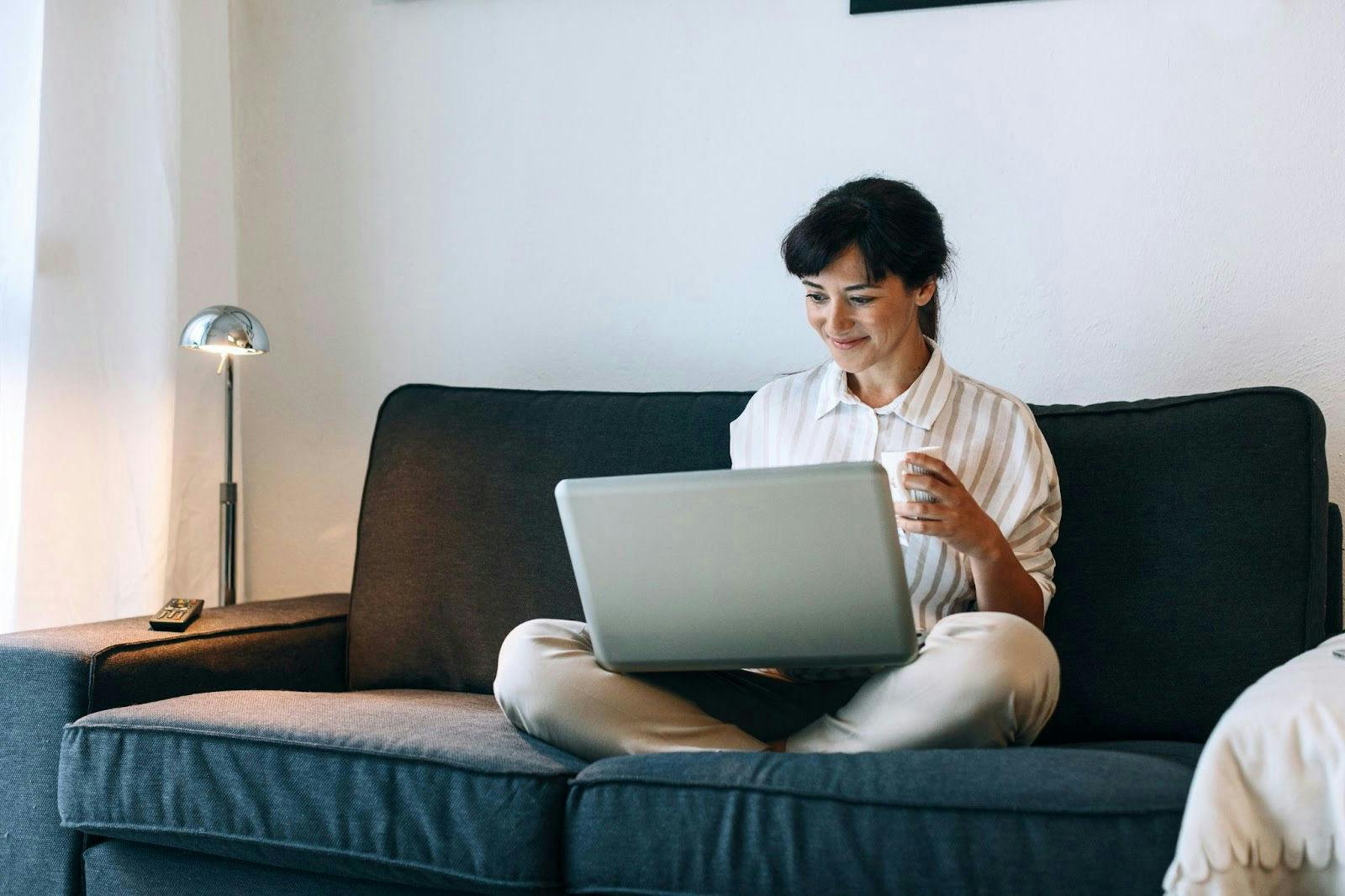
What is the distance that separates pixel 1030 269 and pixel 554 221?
918 millimetres

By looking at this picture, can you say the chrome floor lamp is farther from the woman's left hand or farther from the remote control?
the woman's left hand

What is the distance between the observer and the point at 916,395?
1820 mm

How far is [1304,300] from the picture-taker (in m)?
2.10

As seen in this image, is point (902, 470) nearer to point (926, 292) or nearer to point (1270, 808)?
point (926, 292)

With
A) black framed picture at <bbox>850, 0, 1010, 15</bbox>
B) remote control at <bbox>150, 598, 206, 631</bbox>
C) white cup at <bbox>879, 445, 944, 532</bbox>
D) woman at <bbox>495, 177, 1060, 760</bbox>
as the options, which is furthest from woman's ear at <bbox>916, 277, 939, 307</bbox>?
remote control at <bbox>150, 598, 206, 631</bbox>

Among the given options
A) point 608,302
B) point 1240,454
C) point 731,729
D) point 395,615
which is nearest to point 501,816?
point 731,729

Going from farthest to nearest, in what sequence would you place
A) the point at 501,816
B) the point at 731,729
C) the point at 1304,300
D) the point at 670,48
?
1. the point at 670,48
2. the point at 1304,300
3. the point at 731,729
4. the point at 501,816

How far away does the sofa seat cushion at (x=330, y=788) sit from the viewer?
55.4 inches

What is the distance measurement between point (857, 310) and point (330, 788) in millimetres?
932

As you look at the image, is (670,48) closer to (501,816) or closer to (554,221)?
(554,221)

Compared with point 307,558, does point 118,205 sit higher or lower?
higher

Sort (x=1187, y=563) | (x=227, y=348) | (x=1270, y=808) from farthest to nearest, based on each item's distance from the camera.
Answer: (x=227, y=348)
(x=1187, y=563)
(x=1270, y=808)

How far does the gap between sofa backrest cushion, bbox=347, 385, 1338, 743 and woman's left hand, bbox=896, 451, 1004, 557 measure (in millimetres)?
325

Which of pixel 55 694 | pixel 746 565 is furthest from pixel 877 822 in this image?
pixel 55 694
